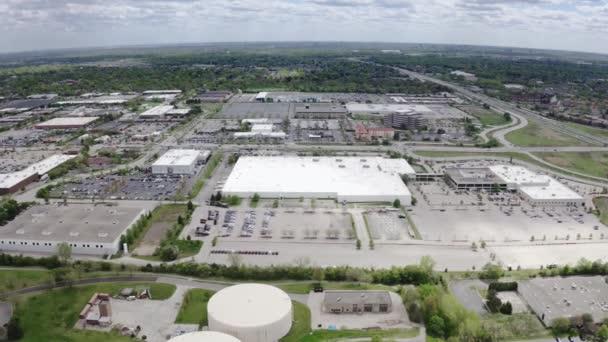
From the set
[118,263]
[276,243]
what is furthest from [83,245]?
[276,243]

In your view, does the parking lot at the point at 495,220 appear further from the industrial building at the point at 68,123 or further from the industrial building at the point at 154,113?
the industrial building at the point at 68,123

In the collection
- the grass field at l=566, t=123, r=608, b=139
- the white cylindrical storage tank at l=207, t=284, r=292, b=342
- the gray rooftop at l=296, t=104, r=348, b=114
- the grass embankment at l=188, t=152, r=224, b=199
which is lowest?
the white cylindrical storage tank at l=207, t=284, r=292, b=342

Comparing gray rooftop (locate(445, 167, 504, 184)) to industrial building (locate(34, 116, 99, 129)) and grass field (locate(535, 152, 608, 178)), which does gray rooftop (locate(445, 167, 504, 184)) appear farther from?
industrial building (locate(34, 116, 99, 129))

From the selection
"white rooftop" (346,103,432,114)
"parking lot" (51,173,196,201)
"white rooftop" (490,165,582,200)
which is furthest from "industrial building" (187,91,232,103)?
"white rooftop" (490,165,582,200)

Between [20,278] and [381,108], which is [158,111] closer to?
[381,108]

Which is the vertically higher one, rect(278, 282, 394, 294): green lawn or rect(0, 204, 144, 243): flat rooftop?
rect(0, 204, 144, 243): flat rooftop

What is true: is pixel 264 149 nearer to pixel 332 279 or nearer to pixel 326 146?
pixel 326 146
